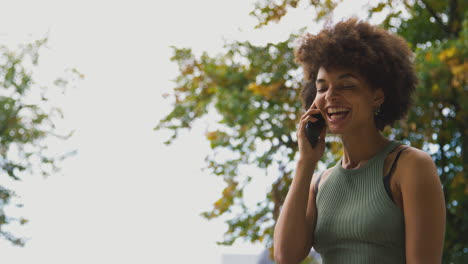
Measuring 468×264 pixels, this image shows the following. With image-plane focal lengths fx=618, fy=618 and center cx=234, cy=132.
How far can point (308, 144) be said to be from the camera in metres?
1.50

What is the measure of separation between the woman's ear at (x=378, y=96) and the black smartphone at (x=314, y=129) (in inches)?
5.8

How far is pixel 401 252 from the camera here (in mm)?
1260

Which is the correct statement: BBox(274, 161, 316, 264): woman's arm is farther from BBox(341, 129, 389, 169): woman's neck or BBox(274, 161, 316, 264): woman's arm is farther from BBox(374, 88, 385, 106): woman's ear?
BBox(374, 88, 385, 106): woman's ear

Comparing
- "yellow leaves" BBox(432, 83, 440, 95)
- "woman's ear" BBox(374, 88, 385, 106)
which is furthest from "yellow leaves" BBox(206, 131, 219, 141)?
"woman's ear" BBox(374, 88, 385, 106)

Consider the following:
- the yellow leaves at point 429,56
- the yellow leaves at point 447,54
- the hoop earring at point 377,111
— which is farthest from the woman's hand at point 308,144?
the yellow leaves at point 429,56

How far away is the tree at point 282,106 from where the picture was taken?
4297 millimetres

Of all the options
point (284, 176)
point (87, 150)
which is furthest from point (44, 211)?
point (284, 176)

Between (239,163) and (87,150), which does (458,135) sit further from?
(87,150)

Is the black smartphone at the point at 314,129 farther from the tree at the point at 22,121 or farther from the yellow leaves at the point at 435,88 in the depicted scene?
the tree at the point at 22,121

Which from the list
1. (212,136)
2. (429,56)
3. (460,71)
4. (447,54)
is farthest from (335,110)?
(212,136)

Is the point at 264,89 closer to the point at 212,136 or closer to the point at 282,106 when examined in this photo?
the point at 282,106

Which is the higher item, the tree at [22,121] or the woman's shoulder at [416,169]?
the tree at [22,121]

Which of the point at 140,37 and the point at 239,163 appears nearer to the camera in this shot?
the point at 239,163

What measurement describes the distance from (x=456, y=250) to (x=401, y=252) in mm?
3774
